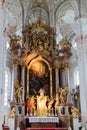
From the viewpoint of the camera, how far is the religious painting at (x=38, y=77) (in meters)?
17.3

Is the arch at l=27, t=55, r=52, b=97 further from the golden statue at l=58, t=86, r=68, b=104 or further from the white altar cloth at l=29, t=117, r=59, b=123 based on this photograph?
the white altar cloth at l=29, t=117, r=59, b=123

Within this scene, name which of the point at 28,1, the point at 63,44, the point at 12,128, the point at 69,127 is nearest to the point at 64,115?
the point at 69,127

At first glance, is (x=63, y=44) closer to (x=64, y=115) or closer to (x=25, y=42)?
(x=25, y=42)

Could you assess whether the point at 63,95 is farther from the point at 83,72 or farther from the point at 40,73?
the point at 40,73

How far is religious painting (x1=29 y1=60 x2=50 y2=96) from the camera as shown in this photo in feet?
56.6

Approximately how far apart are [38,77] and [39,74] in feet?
0.81

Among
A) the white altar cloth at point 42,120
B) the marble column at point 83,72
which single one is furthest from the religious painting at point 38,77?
the marble column at point 83,72

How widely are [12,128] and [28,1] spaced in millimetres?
10381

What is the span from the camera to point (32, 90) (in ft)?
56.2

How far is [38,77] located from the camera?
17625 mm

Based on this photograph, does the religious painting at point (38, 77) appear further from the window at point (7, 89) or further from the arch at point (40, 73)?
the window at point (7, 89)

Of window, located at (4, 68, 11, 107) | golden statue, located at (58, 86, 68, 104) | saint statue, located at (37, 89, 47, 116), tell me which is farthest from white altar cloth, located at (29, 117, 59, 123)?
window, located at (4, 68, 11, 107)

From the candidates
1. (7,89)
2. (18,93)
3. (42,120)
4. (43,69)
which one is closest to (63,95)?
(42,120)

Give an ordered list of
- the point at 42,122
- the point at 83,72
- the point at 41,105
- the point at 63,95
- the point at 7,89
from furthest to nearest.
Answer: the point at 7,89 < the point at 63,95 < the point at 41,105 < the point at 83,72 < the point at 42,122
